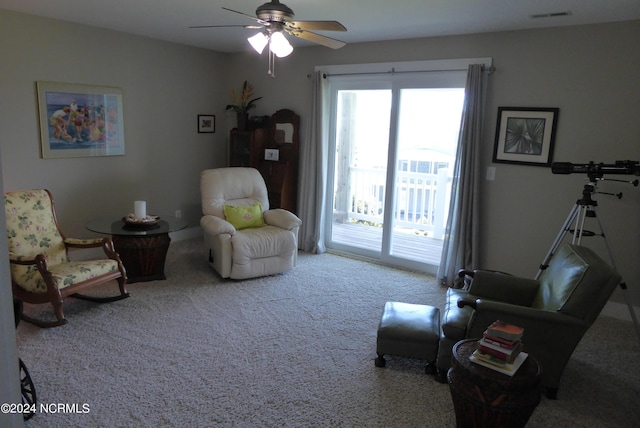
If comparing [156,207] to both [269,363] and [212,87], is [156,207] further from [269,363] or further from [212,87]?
[269,363]

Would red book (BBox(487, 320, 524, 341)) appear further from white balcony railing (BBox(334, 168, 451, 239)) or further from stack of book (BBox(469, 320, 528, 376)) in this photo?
white balcony railing (BBox(334, 168, 451, 239))

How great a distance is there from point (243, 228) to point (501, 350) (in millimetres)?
3046

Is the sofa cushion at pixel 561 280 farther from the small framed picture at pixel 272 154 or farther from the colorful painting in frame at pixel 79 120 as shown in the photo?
the colorful painting in frame at pixel 79 120

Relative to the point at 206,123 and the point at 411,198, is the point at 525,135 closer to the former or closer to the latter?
the point at 411,198

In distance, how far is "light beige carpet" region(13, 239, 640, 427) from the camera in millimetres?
2367

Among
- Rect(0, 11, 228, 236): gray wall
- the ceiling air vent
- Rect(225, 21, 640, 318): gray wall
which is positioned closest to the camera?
the ceiling air vent

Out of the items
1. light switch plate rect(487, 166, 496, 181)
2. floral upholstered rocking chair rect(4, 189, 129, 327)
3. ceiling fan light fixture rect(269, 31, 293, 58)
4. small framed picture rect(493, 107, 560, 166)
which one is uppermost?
ceiling fan light fixture rect(269, 31, 293, 58)

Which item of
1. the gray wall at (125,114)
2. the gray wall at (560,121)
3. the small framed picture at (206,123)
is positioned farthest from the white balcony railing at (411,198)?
the gray wall at (125,114)

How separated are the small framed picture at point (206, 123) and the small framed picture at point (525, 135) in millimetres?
3685

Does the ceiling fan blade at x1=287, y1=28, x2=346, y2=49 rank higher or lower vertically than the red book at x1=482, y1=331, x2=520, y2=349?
higher

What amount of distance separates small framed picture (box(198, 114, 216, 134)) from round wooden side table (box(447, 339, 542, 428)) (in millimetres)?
4687

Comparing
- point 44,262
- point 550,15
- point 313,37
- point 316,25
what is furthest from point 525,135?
point 44,262

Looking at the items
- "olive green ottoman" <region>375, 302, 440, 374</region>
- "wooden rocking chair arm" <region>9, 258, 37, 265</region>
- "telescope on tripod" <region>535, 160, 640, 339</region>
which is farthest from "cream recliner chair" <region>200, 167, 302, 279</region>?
"telescope on tripod" <region>535, 160, 640, 339</region>

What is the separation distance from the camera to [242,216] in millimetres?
4551
